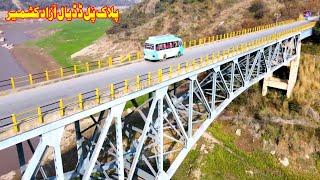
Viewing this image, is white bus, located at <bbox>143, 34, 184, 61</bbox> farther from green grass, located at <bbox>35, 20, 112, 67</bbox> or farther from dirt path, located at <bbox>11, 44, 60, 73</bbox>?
green grass, located at <bbox>35, 20, 112, 67</bbox>

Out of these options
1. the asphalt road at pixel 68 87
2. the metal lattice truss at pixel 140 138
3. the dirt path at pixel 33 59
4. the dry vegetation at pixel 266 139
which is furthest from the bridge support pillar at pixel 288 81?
the dirt path at pixel 33 59

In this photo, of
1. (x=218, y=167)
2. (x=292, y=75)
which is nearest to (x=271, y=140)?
(x=218, y=167)

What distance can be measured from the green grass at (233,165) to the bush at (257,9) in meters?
A: 45.7

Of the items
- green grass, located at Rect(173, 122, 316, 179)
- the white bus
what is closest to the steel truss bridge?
green grass, located at Rect(173, 122, 316, 179)

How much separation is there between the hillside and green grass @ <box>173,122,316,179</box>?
125ft

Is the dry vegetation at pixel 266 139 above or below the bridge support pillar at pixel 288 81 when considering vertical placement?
below

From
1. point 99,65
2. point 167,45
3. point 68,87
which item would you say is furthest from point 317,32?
point 68,87

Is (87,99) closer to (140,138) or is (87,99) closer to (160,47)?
(140,138)

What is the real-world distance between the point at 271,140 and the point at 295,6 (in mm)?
50988

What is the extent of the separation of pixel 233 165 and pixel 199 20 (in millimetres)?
55752

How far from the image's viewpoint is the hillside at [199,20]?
76688 mm

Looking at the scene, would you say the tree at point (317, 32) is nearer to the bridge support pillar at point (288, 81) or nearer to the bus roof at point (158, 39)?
the bridge support pillar at point (288, 81)

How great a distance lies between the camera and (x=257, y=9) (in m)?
79.9

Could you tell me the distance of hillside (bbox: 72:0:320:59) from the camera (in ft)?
252
